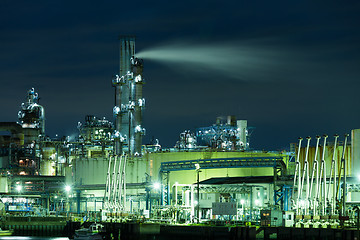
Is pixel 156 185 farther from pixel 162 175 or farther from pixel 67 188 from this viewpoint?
pixel 67 188

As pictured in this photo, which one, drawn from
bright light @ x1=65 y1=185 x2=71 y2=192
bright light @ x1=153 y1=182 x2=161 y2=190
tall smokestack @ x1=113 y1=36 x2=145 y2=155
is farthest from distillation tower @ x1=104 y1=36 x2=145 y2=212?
bright light @ x1=153 y1=182 x2=161 y2=190

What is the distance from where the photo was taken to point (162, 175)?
89875 mm

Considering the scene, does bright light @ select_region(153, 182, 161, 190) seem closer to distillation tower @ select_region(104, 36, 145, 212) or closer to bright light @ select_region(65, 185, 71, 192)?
distillation tower @ select_region(104, 36, 145, 212)

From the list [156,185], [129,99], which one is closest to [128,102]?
[129,99]

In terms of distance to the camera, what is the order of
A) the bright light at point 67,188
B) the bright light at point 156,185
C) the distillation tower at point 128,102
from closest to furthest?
1. the bright light at point 156,185
2. the bright light at point 67,188
3. the distillation tower at point 128,102

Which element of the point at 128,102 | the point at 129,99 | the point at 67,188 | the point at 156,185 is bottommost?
the point at 67,188

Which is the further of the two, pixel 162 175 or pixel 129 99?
pixel 129 99

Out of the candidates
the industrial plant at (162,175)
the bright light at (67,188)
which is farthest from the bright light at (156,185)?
the bright light at (67,188)

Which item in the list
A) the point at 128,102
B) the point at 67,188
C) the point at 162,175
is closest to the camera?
the point at 162,175

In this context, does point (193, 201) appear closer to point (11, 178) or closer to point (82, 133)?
point (11, 178)

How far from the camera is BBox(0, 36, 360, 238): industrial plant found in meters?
69.3

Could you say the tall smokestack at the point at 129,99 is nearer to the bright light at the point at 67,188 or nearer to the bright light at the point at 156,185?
Answer: the bright light at the point at 67,188

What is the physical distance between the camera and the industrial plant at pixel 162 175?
227 feet

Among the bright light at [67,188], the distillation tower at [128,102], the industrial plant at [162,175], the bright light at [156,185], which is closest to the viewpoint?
the industrial plant at [162,175]
